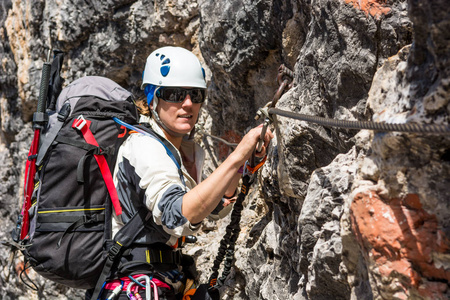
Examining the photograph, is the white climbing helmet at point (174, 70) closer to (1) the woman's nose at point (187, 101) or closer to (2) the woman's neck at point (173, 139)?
(1) the woman's nose at point (187, 101)

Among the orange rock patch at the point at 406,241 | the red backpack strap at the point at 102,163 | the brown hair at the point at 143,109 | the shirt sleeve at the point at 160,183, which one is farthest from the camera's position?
the brown hair at the point at 143,109

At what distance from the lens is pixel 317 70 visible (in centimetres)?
317

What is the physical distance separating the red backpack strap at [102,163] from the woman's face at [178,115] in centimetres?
60

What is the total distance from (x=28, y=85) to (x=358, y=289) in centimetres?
766

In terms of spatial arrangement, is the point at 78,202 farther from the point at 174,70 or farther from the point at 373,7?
the point at 373,7

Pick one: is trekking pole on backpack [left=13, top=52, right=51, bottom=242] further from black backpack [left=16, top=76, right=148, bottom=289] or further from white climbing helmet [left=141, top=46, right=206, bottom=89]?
white climbing helmet [left=141, top=46, right=206, bottom=89]

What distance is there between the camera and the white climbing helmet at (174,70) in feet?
12.2

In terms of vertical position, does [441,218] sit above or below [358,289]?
above

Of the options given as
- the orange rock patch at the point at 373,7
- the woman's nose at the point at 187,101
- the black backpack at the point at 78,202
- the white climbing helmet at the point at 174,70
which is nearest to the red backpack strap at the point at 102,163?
the black backpack at the point at 78,202

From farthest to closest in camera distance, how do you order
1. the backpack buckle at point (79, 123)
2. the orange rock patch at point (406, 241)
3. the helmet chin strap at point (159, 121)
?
the helmet chin strap at point (159, 121), the backpack buckle at point (79, 123), the orange rock patch at point (406, 241)

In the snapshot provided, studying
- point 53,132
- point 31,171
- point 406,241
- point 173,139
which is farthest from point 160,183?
point 406,241

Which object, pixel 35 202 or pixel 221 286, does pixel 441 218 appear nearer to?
pixel 221 286

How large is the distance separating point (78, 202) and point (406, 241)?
2.66 metres

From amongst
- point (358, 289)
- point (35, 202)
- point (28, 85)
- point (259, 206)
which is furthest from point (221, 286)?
point (28, 85)
